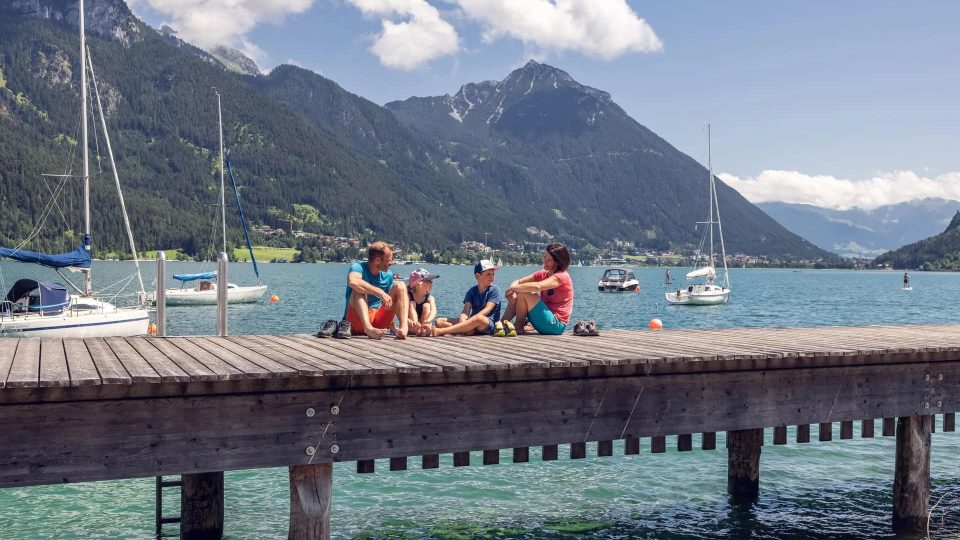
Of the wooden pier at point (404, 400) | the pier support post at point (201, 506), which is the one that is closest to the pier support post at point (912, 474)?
the wooden pier at point (404, 400)

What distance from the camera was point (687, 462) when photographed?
17062 millimetres

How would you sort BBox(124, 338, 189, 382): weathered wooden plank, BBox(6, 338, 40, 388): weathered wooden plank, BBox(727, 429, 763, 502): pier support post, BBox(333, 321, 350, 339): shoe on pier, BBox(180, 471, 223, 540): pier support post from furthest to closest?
1. BBox(727, 429, 763, 502): pier support post
2. BBox(333, 321, 350, 339): shoe on pier
3. BBox(180, 471, 223, 540): pier support post
4. BBox(124, 338, 189, 382): weathered wooden plank
5. BBox(6, 338, 40, 388): weathered wooden plank

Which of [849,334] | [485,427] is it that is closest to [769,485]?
[849,334]

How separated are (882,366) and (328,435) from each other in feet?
24.1

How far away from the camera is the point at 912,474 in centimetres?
1198

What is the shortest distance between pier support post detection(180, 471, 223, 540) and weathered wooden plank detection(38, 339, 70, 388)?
2.45 m

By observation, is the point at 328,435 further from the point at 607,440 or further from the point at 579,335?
the point at 579,335

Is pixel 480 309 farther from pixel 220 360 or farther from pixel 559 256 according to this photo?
pixel 220 360

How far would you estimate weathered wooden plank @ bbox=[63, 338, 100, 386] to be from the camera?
23.9 ft

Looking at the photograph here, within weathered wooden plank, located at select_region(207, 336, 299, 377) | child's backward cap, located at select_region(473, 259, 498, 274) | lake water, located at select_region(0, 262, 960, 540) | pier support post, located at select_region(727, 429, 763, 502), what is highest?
child's backward cap, located at select_region(473, 259, 498, 274)

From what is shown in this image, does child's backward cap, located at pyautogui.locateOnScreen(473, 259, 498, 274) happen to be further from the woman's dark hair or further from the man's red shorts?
the man's red shorts

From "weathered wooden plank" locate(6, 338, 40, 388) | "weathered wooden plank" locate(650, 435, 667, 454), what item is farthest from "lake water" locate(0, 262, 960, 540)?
"weathered wooden plank" locate(6, 338, 40, 388)

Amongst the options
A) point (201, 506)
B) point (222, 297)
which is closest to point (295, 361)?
point (201, 506)

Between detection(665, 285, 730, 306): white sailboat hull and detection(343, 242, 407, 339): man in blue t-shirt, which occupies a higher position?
detection(343, 242, 407, 339): man in blue t-shirt
